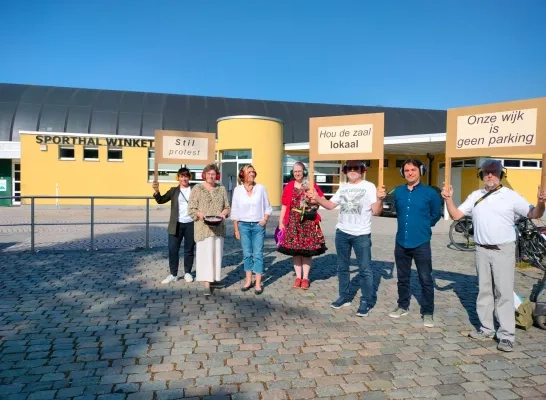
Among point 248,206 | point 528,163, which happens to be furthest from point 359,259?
point 528,163

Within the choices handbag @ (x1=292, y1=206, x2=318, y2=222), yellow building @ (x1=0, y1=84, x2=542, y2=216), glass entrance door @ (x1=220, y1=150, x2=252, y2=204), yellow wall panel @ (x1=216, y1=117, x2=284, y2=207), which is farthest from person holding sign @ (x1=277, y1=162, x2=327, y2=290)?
glass entrance door @ (x1=220, y1=150, x2=252, y2=204)

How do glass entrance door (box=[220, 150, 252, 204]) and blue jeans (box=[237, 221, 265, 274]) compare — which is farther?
glass entrance door (box=[220, 150, 252, 204])

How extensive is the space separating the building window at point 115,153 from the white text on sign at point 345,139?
19934 millimetres

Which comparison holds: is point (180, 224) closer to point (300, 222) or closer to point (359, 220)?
point (300, 222)

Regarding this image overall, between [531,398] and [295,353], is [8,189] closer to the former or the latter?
[295,353]

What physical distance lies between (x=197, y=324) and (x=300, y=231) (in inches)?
83.1

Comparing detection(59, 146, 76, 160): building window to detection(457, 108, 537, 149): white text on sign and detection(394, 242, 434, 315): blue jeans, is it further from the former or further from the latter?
detection(457, 108, 537, 149): white text on sign

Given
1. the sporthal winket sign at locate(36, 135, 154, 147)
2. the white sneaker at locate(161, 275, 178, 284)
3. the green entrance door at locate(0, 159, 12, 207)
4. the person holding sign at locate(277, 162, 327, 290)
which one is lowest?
the white sneaker at locate(161, 275, 178, 284)

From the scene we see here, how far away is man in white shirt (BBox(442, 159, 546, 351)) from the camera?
388 cm

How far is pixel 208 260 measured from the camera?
567 cm

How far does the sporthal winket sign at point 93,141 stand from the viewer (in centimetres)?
2189

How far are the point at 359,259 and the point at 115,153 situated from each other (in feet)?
69.5

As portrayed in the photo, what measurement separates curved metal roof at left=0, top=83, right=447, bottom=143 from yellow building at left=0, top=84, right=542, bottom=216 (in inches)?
2.5

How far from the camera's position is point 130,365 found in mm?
3441
